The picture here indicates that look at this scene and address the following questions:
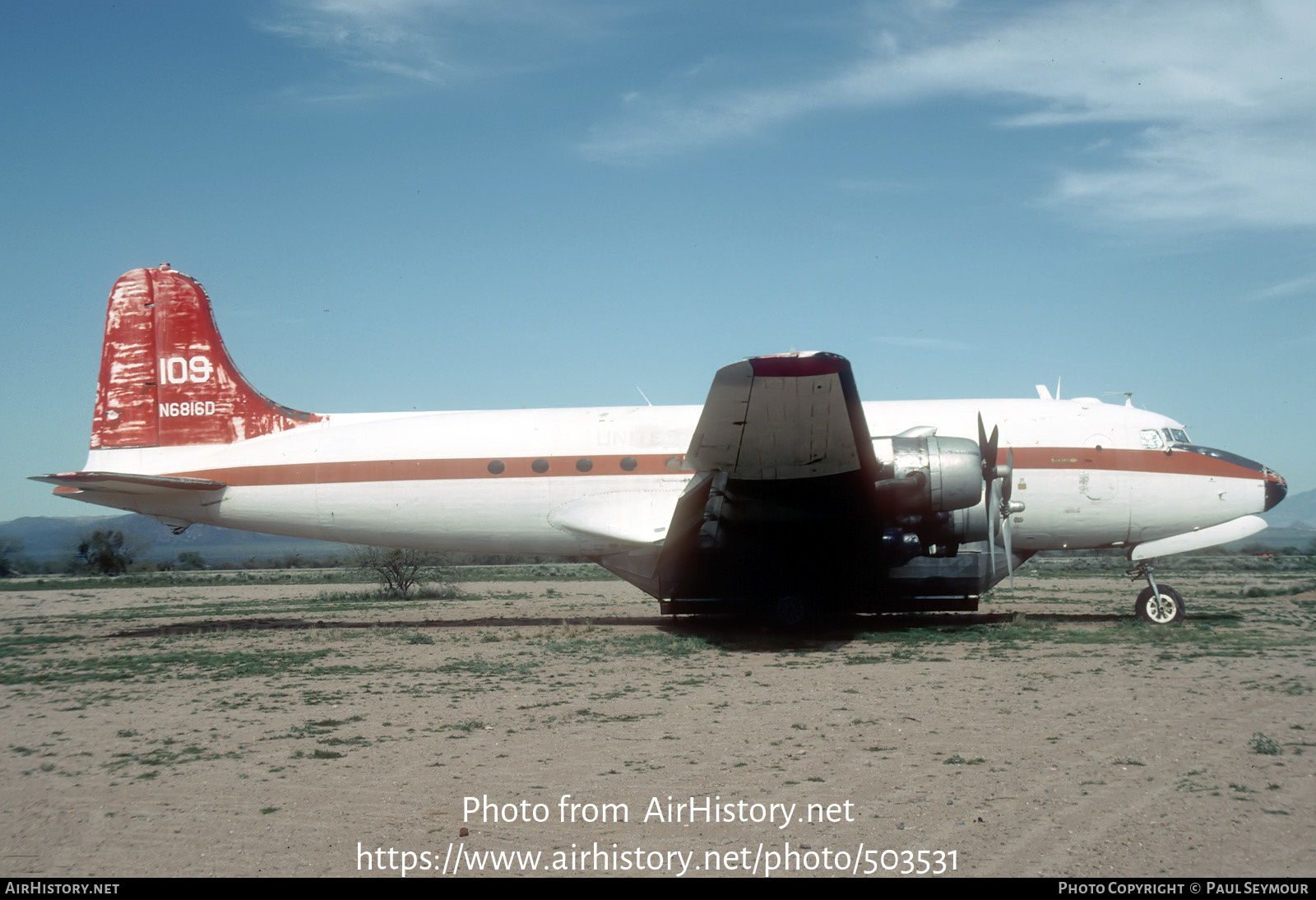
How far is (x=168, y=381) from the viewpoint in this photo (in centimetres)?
1584

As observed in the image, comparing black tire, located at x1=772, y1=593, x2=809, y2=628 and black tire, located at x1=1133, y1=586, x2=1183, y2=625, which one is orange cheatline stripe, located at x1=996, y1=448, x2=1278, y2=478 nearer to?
black tire, located at x1=1133, y1=586, x2=1183, y2=625

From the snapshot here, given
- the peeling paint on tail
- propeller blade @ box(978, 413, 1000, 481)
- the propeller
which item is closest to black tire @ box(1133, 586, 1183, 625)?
the propeller

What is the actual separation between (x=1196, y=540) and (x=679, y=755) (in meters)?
11.3

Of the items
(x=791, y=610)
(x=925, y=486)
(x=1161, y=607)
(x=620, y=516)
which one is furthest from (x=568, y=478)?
Answer: (x=1161, y=607)

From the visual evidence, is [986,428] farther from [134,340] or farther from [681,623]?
[134,340]

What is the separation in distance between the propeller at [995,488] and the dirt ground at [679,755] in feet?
4.49

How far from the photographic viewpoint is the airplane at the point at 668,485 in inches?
492

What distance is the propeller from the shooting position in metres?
12.7

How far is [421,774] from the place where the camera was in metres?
6.34

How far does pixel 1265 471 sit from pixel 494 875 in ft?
48.1

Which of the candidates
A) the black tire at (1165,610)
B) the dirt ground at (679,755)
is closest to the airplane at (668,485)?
the black tire at (1165,610)

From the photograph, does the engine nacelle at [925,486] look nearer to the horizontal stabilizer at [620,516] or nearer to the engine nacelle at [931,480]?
the engine nacelle at [931,480]

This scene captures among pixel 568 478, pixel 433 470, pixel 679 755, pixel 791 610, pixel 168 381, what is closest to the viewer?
pixel 679 755

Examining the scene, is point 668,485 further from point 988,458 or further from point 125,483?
point 125,483
